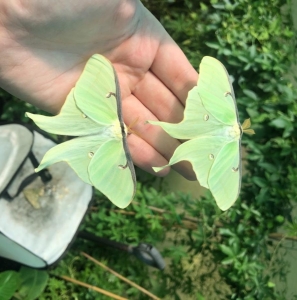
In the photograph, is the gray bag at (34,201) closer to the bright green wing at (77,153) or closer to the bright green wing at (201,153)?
the bright green wing at (77,153)

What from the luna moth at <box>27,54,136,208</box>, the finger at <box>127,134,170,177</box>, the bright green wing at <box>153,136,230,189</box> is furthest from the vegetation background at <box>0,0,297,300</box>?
the luna moth at <box>27,54,136,208</box>

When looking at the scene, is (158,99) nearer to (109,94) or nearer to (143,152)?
(143,152)

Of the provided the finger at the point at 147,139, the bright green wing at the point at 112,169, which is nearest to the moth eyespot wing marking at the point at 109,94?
the bright green wing at the point at 112,169

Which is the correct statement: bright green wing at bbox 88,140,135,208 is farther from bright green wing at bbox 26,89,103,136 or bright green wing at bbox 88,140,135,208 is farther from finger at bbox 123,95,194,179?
finger at bbox 123,95,194,179

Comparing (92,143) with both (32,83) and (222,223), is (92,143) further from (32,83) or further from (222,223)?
(222,223)

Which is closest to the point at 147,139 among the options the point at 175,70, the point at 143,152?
the point at 143,152

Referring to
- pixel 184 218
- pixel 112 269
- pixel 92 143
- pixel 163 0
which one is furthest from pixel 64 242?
pixel 163 0
